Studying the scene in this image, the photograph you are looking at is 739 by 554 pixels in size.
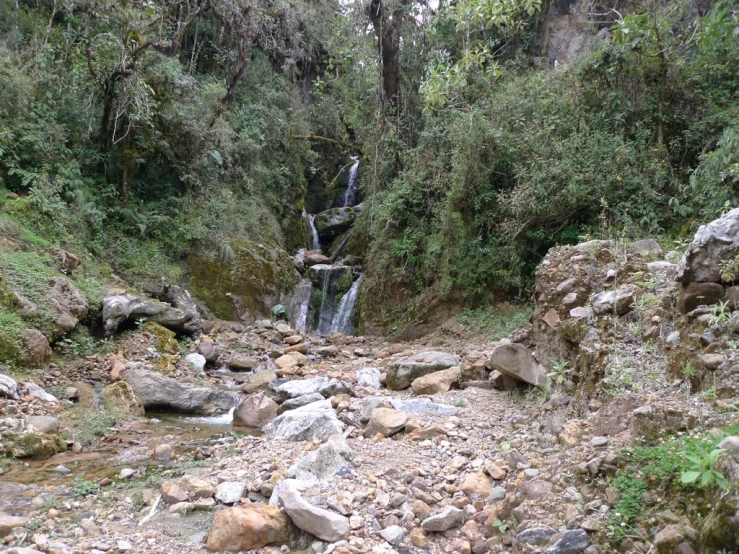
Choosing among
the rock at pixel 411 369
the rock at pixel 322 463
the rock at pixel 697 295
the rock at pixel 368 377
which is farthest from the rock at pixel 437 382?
the rock at pixel 697 295

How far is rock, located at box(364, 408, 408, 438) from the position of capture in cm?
519

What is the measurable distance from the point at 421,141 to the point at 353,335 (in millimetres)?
5111

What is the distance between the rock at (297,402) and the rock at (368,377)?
1.14 meters

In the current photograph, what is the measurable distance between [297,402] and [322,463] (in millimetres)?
2722

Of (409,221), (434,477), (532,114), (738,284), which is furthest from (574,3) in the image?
(434,477)

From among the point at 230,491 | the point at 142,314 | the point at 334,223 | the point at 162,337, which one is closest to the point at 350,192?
the point at 334,223

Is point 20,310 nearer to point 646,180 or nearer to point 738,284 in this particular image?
point 738,284

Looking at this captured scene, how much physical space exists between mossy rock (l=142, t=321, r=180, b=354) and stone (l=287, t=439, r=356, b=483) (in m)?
5.44

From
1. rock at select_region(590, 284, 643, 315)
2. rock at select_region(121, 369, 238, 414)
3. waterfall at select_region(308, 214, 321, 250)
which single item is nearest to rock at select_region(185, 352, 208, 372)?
rock at select_region(121, 369, 238, 414)

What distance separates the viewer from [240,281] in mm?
13016

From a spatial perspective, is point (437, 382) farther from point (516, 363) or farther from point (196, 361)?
point (196, 361)

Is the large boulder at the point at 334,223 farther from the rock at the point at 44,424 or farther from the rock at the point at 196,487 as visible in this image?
the rock at the point at 196,487

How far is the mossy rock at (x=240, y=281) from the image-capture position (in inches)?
497

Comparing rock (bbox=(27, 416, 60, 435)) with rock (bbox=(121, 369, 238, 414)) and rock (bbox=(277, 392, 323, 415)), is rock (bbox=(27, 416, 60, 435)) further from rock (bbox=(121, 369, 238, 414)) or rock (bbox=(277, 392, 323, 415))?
rock (bbox=(277, 392, 323, 415))
